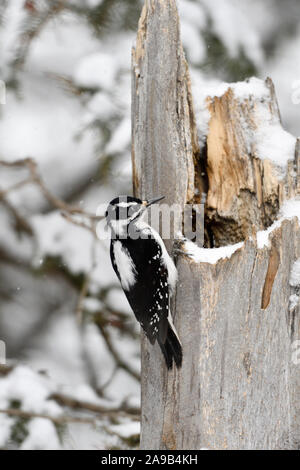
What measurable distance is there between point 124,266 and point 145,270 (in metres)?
0.11

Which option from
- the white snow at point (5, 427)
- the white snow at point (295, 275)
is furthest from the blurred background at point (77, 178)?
the white snow at point (295, 275)

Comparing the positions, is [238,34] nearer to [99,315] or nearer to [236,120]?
[236,120]

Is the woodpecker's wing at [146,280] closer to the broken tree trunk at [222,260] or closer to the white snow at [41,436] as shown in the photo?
the broken tree trunk at [222,260]

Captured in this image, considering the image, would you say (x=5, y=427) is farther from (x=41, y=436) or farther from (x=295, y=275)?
(x=295, y=275)

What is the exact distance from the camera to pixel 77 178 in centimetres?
453

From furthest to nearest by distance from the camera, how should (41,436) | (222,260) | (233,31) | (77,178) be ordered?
(77,178)
(233,31)
(41,436)
(222,260)

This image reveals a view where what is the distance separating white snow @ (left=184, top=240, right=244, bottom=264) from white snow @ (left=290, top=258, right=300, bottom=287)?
0.78ft

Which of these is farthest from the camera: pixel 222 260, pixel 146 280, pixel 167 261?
pixel 146 280

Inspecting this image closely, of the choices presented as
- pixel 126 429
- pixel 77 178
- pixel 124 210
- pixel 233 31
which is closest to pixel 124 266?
pixel 124 210

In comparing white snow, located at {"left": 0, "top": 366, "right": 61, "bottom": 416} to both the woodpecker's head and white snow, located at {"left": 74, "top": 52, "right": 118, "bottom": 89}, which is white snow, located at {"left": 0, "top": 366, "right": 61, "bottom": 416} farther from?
white snow, located at {"left": 74, "top": 52, "right": 118, "bottom": 89}

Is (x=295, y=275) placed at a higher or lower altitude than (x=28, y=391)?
higher

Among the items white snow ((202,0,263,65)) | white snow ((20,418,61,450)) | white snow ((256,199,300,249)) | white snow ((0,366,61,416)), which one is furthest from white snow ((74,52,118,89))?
white snow ((20,418,61,450))

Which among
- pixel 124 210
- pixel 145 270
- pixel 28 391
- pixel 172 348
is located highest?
pixel 124 210

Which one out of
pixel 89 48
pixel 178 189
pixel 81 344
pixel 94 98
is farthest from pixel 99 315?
pixel 89 48
